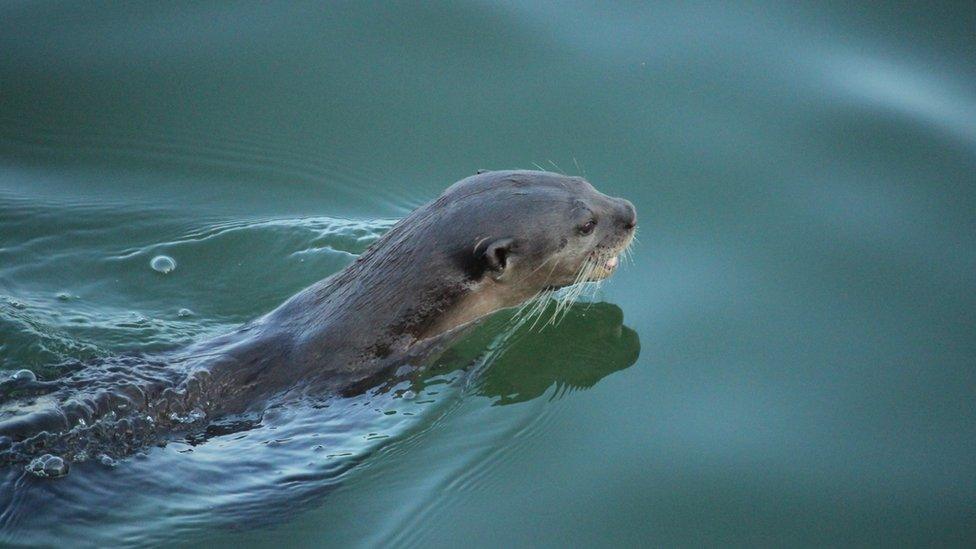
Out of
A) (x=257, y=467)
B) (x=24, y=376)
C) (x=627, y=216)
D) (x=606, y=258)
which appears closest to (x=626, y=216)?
(x=627, y=216)

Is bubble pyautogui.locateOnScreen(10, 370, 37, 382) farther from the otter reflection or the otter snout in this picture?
the otter snout

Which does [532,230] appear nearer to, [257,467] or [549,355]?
[549,355]

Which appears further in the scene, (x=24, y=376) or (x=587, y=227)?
(x=587, y=227)

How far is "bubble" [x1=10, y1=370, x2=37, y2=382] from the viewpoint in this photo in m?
5.45

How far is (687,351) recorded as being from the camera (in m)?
6.22

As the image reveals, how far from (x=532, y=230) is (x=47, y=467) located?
2.43 m

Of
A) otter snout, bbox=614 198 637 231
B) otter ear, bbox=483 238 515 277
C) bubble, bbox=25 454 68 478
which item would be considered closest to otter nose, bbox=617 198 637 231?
otter snout, bbox=614 198 637 231

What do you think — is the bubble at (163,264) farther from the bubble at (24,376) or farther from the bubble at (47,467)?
the bubble at (47,467)

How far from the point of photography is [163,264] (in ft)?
22.0

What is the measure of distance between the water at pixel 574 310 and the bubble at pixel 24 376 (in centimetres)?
12

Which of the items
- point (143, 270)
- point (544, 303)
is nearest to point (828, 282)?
point (544, 303)

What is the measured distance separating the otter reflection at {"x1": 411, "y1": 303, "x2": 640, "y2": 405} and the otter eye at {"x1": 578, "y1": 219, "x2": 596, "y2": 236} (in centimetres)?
63

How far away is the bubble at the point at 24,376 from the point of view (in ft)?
17.9

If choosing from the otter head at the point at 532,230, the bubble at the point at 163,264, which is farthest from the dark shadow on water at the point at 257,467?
the bubble at the point at 163,264
